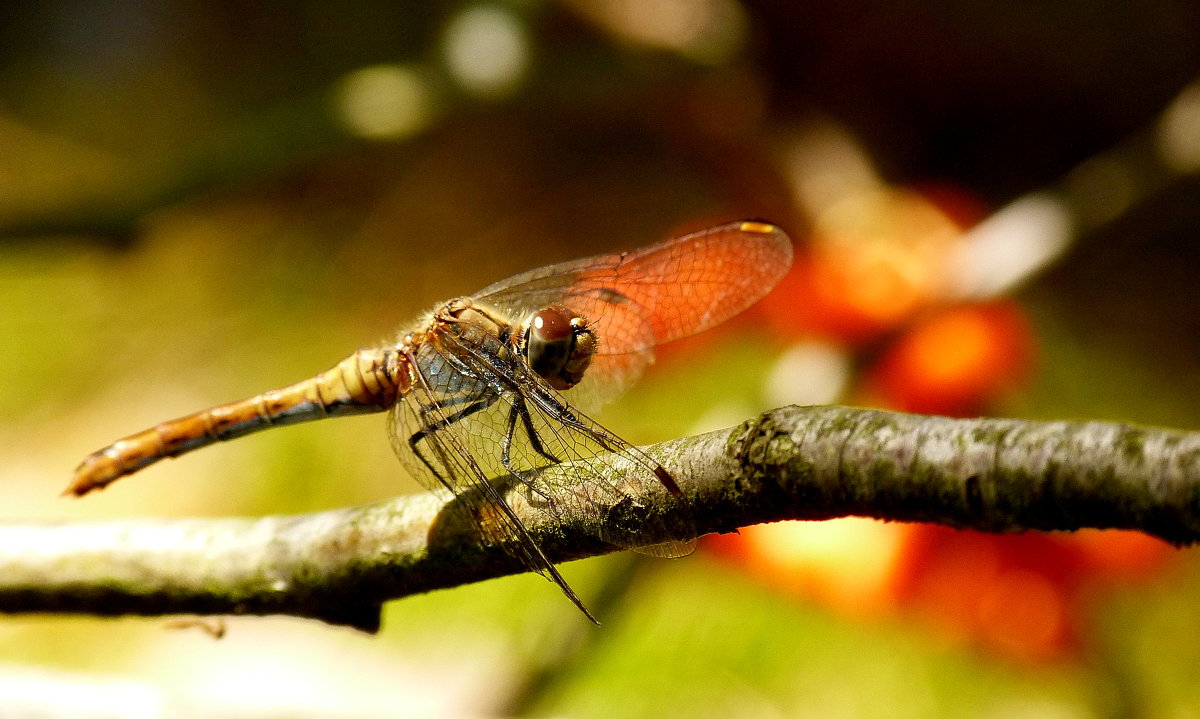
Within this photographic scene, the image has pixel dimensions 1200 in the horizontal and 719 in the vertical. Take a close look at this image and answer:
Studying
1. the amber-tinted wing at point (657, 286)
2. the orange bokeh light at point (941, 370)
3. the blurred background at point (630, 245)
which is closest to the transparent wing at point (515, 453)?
the amber-tinted wing at point (657, 286)

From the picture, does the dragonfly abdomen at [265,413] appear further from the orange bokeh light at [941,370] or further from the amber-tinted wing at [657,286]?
the orange bokeh light at [941,370]

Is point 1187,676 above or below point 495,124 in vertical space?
below

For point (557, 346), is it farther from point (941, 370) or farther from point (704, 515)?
point (941, 370)

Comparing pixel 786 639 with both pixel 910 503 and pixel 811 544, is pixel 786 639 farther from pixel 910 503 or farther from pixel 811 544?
pixel 910 503

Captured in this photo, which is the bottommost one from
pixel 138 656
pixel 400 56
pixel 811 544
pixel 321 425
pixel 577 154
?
pixel 138 656

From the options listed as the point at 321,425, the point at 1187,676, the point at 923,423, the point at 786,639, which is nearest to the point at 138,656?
the point at 321,425

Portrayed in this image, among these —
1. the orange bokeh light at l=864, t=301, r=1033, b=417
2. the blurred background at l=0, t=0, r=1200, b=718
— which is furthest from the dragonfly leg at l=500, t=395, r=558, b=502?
the orange bokeh light at l=864, t=301, r=1033, b=417
